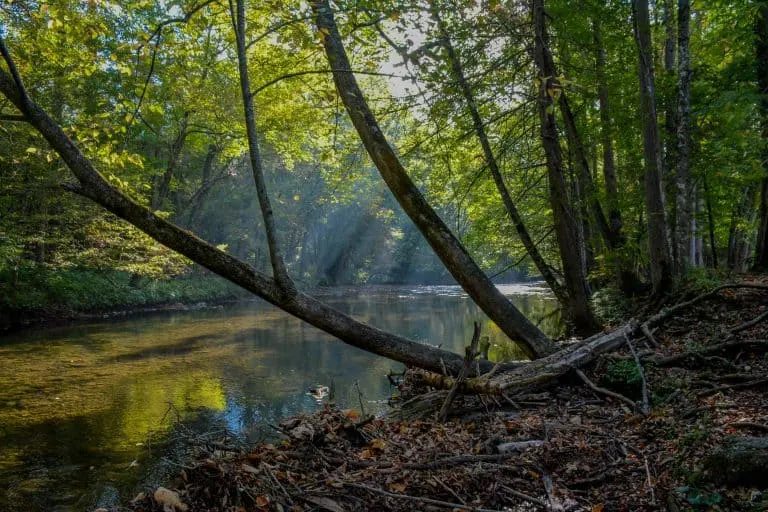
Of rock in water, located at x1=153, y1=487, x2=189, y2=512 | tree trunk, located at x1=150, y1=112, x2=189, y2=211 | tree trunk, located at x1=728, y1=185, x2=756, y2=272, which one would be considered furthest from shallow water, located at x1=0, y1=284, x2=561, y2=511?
tree trunk, located at x1=150, y1=112, x2=189, y2=211

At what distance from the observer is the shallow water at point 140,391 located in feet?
21.1

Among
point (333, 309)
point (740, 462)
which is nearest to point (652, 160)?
point (333, 309)

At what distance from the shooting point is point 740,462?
2.70m

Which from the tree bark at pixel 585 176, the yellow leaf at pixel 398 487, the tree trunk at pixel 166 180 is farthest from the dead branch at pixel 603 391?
the tree trunk at pixel 166 180

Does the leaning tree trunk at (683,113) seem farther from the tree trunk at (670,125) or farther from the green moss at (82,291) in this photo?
the green moss at (82,291)

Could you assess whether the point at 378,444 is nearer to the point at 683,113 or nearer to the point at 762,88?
the point at 683,113

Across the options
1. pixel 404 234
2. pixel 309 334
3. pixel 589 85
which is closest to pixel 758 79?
pixel 589 85

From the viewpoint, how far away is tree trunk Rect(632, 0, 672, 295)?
24.7 feet

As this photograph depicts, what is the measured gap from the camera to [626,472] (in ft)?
11.0

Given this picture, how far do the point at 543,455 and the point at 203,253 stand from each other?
3856 millimetres

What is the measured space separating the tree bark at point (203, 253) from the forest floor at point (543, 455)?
0.96m

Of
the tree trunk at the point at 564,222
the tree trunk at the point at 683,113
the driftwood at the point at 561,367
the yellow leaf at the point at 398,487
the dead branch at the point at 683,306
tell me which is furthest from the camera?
the tree trunk at the point at 683,113

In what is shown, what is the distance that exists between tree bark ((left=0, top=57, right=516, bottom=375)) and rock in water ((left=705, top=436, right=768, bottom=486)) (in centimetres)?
362

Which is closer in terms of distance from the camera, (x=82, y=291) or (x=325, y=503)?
(x=325, y=503)
